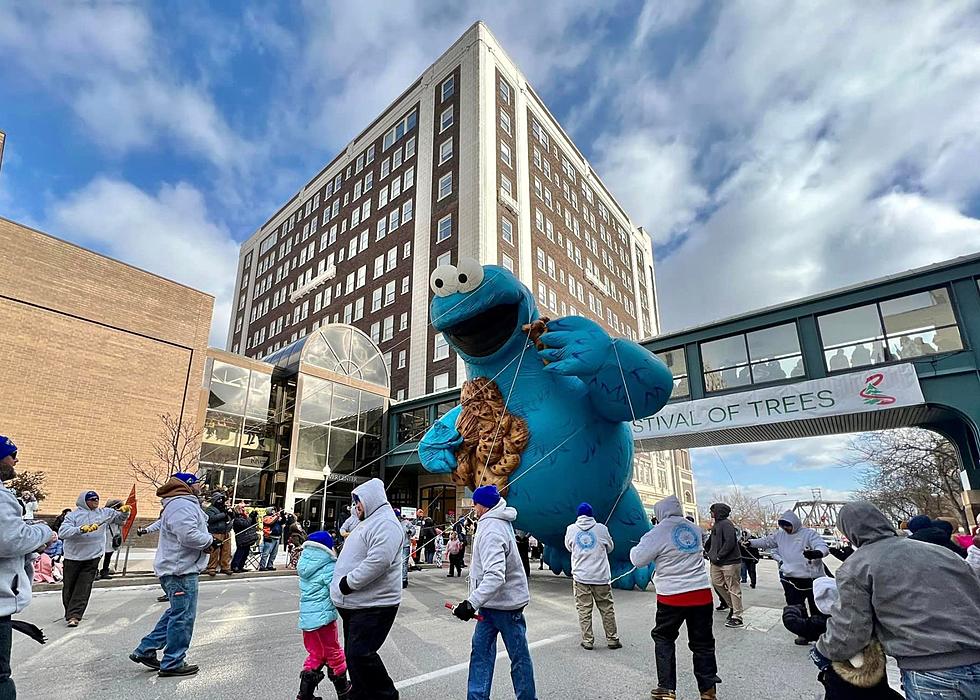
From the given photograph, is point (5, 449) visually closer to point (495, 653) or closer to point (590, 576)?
point (495, 653)

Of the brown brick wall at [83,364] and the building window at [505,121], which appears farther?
the building window at [505,121]

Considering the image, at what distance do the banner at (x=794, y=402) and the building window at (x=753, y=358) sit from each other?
517 mm

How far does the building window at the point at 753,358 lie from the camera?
15.7 m

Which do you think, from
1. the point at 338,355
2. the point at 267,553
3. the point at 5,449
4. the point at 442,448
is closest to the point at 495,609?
the point at 5,449

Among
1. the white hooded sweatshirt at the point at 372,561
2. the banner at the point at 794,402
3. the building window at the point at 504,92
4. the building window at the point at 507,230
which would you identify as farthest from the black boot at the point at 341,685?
the building window at the point at 504,92

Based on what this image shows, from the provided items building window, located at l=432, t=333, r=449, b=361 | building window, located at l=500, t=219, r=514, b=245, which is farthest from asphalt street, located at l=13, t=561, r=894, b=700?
building window, located at l=500, t=219, r=514, b=245

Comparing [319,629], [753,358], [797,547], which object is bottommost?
[319,629]

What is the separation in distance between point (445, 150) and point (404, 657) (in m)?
33.8

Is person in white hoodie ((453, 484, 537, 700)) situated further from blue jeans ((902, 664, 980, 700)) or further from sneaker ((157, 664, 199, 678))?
sneaker ((157, 664, 199, 678))

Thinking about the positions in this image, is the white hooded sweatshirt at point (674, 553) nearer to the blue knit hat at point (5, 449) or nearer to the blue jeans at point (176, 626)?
the blue jeans at point (176, 626)

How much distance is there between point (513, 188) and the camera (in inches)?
1353

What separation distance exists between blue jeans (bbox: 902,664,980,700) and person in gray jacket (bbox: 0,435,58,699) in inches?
163

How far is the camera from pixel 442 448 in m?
7.77

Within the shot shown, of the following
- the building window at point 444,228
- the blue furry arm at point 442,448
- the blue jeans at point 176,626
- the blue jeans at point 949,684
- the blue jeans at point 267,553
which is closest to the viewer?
the blue jeans at point 949,684
